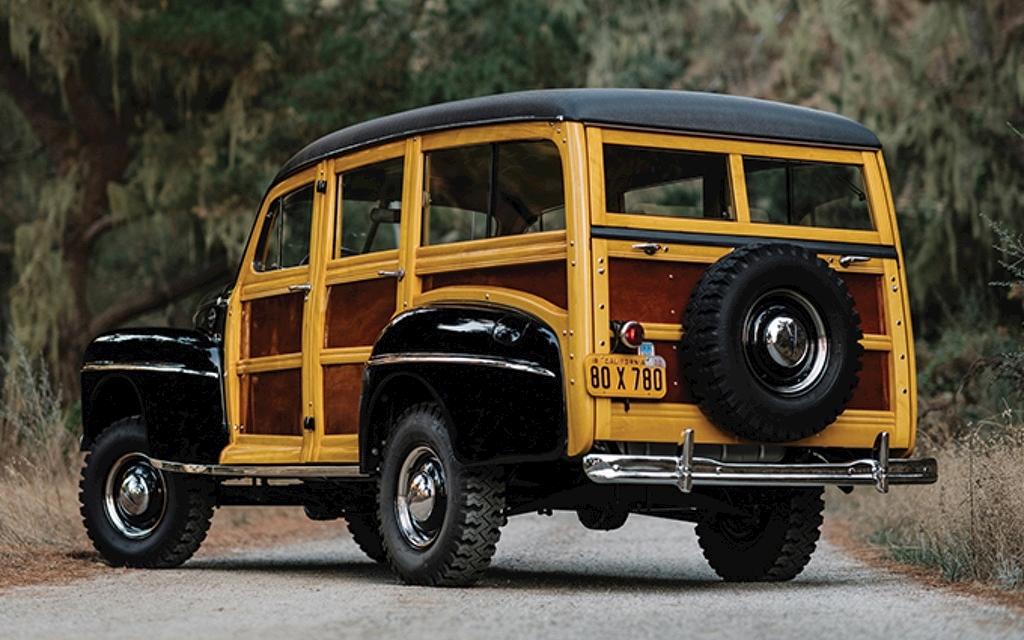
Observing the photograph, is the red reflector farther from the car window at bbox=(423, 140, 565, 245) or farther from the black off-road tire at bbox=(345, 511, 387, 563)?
the black off-road tire at bbox=(345, 511, 387, 563)

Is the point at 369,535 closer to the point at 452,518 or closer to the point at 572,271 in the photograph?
the point at 452,518

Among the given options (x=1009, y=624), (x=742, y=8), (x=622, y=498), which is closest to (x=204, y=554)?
(x=622, y=498)

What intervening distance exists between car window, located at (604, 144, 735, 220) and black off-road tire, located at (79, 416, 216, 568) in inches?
142

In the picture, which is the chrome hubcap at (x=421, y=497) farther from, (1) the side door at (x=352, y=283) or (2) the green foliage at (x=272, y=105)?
(2) the green foliage at (x=272, y=105)

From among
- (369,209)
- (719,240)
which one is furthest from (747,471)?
(369,209)

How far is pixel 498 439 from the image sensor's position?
9.62 metres

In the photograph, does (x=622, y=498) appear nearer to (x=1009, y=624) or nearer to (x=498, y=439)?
(x=498, y=439)

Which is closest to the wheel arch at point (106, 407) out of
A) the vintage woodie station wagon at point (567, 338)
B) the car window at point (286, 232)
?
the vintage woodie station wagon at point (567, 338)

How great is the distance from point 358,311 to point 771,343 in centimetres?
259

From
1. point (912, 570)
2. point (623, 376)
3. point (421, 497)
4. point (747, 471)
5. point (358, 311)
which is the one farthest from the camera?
point (912, 570)

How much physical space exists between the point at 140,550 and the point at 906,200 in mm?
14290

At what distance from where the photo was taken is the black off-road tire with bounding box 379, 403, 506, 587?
9.86 metres

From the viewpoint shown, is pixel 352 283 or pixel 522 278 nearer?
pixel 522 278

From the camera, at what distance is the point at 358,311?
1110cm
